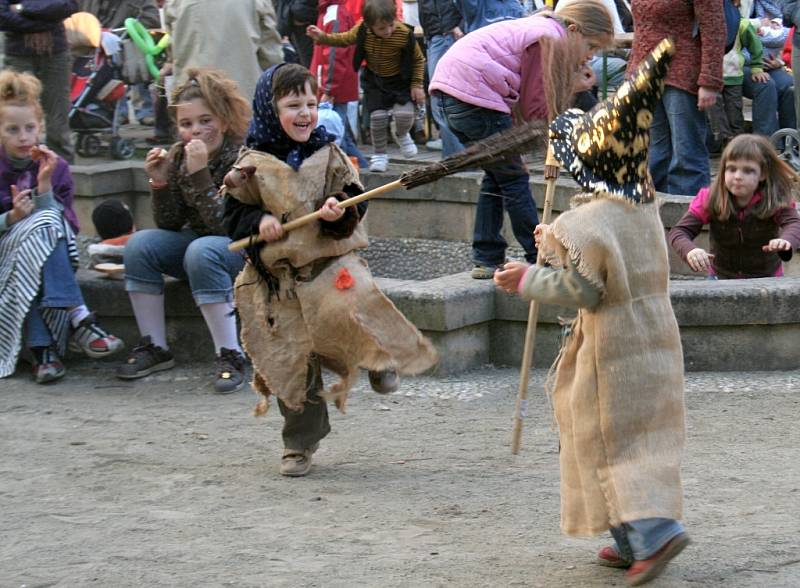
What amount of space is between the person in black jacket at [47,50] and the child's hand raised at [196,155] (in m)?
3.29

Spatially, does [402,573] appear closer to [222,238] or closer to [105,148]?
[222,238]

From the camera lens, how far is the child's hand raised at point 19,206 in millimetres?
6695

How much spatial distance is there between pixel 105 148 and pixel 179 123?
16.6 feet

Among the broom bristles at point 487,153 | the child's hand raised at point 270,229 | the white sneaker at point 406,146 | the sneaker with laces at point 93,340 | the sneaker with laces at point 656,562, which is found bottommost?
the sneaker with laces at point 656,562

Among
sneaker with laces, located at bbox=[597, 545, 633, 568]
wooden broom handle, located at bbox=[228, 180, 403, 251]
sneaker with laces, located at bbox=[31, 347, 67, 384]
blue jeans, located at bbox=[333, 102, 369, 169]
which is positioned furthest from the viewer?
blue jeans, located at bbox=[333, 102, 369, 169]

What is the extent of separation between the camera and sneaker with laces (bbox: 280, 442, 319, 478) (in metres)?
5.28

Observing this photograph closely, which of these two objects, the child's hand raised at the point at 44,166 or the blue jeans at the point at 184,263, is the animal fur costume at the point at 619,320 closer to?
the blue jeans at the point at 184,263

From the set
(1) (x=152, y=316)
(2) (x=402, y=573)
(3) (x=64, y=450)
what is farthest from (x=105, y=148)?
(2) (x=402, y=573)

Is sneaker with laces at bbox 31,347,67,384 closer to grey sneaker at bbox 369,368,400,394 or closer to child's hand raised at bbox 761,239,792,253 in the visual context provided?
grey sneaker at bbox 369,368,400,394

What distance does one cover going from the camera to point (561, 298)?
3934 millimetres

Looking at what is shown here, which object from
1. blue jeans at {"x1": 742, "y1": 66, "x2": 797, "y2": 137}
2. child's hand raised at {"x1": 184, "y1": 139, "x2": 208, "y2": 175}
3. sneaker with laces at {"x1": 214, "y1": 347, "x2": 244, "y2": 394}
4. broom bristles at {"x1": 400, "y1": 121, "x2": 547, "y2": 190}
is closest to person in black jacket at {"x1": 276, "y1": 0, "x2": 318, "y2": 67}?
blue jeans at {"x1": 742, "y1": 66, "x2": 797, "y2": 137}

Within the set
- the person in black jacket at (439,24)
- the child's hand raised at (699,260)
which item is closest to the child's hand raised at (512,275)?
the child's hand raised at (699,260)

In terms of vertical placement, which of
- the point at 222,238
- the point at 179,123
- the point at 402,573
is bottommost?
the point at 402,573

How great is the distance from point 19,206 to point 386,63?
14.6 feet
